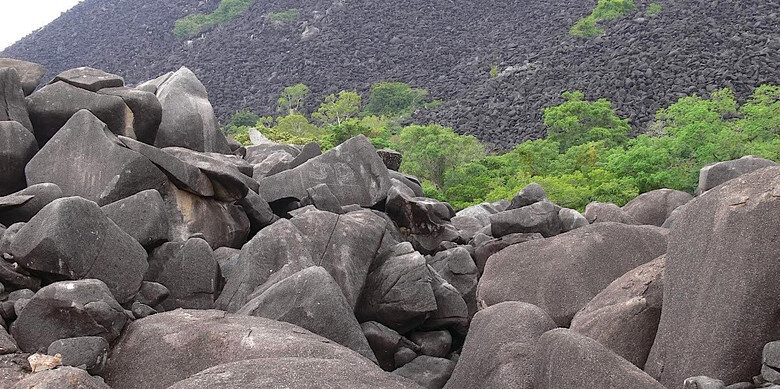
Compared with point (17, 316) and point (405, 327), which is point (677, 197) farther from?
point (17, 316)

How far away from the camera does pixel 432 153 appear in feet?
135

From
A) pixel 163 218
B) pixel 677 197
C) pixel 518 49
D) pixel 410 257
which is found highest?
pixel 163 218

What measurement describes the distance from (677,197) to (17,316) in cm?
1874

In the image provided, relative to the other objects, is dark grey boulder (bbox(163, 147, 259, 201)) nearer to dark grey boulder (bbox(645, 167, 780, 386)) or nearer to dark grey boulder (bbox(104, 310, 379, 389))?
dark grey boulder (bbox(104, 310, 379, 389))

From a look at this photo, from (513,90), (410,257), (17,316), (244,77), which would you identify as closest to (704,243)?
(410,257)

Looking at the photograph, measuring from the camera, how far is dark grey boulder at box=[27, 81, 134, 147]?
16.3m

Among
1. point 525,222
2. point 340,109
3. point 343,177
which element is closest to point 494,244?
point 525,222

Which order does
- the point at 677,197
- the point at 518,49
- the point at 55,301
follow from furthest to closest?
the point at 518,49 → the point at 677,197 → the point at 55,301

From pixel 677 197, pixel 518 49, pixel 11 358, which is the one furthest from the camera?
pixel 518 49

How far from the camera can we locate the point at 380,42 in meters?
102

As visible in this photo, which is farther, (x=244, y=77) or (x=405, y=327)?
(x=244, y=77)

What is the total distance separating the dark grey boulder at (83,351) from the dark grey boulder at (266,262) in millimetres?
3374

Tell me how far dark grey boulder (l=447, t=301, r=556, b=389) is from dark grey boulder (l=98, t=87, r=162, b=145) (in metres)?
10.4

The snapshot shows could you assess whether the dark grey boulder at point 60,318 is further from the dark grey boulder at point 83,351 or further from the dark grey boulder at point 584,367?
the dark grey boulder at point 584,367
